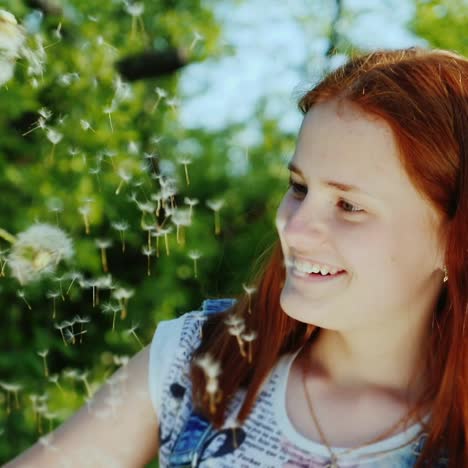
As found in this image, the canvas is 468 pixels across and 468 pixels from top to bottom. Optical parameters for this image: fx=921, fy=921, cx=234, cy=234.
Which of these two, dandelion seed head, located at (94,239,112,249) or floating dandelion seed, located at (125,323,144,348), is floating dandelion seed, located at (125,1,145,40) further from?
floating dandelion seed, located at (125,323,144,348)

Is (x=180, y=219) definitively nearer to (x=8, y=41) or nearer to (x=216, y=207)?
(x=216, y=207)

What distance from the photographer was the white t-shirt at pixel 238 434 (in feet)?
4.12

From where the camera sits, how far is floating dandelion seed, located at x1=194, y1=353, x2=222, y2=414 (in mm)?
1313

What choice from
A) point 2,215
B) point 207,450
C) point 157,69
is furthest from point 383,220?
point 2,215

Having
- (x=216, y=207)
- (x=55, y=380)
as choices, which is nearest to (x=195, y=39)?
(x=216, y=207)

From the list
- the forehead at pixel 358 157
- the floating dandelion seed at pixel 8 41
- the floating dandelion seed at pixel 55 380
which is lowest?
the floating dandelion seed at pixel 55 380

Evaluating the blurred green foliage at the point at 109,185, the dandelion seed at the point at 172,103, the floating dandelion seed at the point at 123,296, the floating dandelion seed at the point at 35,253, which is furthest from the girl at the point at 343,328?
the dandelion seed at the point at 172,103

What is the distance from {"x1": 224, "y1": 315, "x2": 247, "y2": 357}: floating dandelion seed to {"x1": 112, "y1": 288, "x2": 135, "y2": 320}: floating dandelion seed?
76 cm

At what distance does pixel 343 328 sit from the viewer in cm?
123

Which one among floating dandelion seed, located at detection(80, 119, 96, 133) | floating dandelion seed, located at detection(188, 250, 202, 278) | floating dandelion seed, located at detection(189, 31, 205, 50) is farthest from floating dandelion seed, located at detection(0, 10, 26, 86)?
floating dandelion seed, located at detection(189, 31, 205, 50)

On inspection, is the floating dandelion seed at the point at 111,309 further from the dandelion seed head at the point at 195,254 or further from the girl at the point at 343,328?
the girl at the point at 343,328

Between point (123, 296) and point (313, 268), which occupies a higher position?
point (313, 268)

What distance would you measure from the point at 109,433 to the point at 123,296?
0.83 meters

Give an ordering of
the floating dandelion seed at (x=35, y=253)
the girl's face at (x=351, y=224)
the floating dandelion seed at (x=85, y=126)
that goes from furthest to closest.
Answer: the floating dandelion seed at (x=85, y=126) < the floating dandelion seed at (x=35, y=253) < the girl's face at (x=351, y=224)
